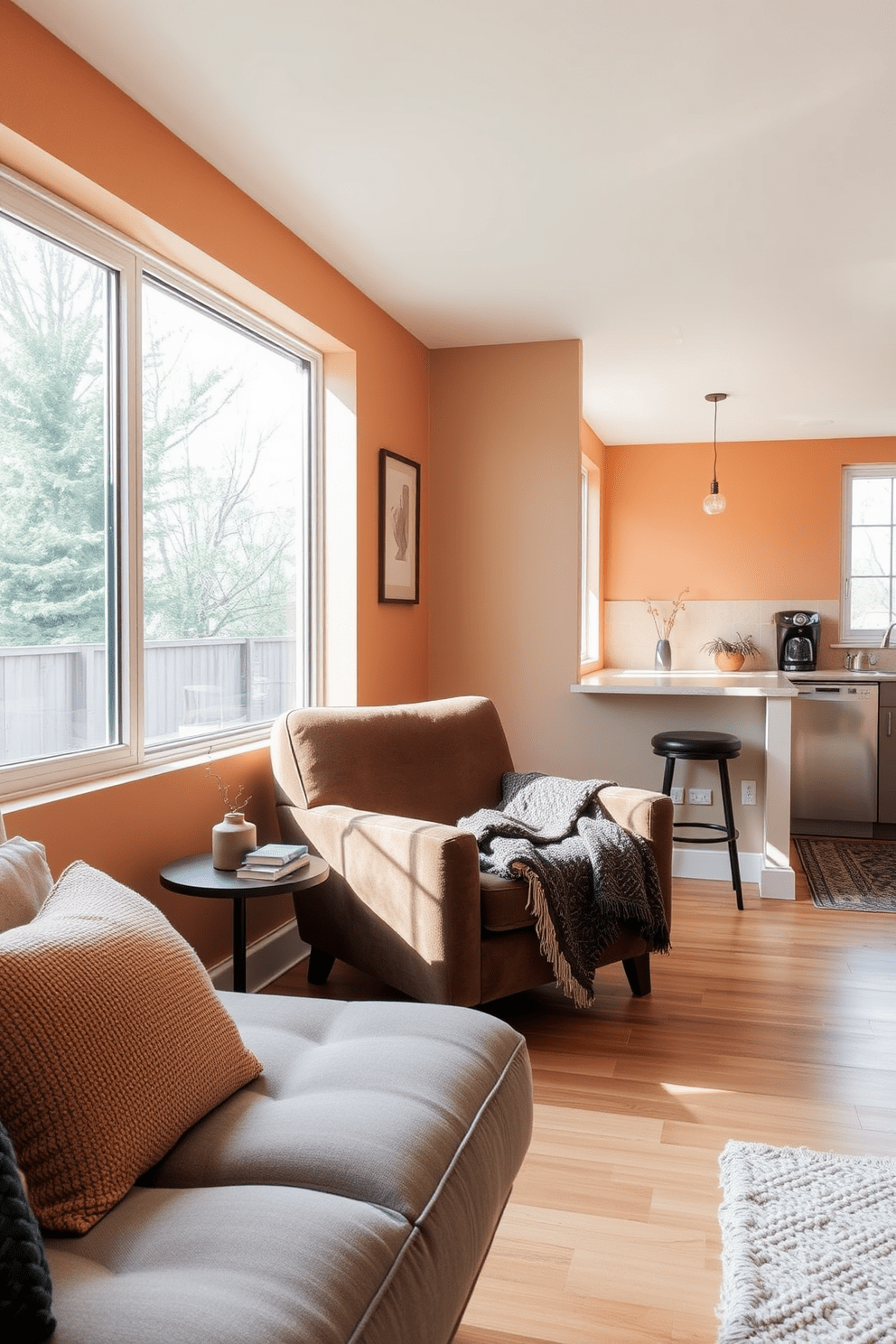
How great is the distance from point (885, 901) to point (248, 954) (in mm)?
2785

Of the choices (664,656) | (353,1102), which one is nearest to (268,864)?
(353,1102)

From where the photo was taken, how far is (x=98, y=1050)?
1205mm

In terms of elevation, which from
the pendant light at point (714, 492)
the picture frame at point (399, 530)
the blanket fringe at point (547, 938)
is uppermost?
the pendant light at point (714, 492)

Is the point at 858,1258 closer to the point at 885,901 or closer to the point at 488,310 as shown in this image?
the point at 885,901

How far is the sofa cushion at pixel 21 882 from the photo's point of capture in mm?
1416

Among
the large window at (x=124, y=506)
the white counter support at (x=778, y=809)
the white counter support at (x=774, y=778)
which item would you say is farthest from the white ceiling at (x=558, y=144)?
the white counter support at (x=778, y=809)

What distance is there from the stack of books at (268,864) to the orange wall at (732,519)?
4748mm

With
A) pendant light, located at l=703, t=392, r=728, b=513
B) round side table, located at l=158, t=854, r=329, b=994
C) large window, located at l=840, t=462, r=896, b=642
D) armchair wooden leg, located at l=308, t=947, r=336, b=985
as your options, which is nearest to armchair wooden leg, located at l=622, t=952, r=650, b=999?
armchair wooden leg, located at l=308, t=947, r=336, b=985

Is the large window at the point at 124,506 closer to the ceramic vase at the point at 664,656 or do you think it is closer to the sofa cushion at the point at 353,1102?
the sofa cushion at the point at 353,1102

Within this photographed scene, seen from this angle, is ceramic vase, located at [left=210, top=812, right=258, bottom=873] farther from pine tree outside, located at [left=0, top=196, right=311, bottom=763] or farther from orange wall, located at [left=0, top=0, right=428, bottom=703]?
orange wall, located at [left=0, top=0, right=428, bottom=703]

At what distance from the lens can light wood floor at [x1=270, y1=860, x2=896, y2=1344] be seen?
5.90ft

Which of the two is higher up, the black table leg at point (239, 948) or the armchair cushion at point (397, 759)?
the armchair cushion at point (397, 759)

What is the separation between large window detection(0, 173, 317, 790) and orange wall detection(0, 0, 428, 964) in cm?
13

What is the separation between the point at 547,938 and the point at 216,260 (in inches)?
84.3
